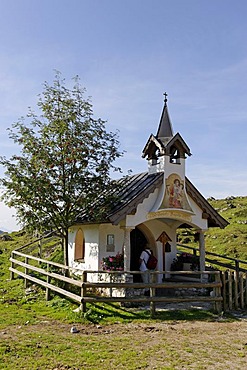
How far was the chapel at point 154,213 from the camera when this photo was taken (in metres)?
15.4

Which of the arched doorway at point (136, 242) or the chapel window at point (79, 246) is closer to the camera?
the arched doorway at point (136, 242)

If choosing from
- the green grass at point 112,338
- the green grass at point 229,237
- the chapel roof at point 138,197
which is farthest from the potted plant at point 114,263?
the green grass at point 229,237

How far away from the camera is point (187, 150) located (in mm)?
16766

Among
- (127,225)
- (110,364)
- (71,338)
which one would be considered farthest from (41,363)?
(127,225)

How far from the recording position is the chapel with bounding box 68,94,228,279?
1535 cm

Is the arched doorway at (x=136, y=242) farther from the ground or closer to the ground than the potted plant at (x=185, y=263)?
farther from the ground

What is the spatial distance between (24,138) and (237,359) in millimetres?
11150

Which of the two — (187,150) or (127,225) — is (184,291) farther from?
(187,150)

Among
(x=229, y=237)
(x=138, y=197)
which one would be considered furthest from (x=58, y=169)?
(x=229, y=237)

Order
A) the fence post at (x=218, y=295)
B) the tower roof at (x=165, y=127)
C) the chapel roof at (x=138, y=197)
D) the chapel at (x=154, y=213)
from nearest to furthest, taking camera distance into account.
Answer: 1. the fence post at (x=218, y=295)
2. the chapel roof at (x=138, y=197)
3. the chapel at (x=154, y=213)
4. the tower roof at (x=165, y=127)

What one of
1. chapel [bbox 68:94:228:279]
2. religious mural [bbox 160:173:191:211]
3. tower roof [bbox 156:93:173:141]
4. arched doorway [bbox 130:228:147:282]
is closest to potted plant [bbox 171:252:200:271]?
chapel [bbox 68:94:228:279]

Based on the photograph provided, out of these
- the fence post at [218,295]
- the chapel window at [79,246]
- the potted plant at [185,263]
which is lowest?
the fence post at [218,295]

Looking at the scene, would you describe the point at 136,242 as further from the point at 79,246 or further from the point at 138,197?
the point at 138,197

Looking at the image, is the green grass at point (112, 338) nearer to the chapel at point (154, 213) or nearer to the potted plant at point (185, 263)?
the chapel at point (154, 213)
